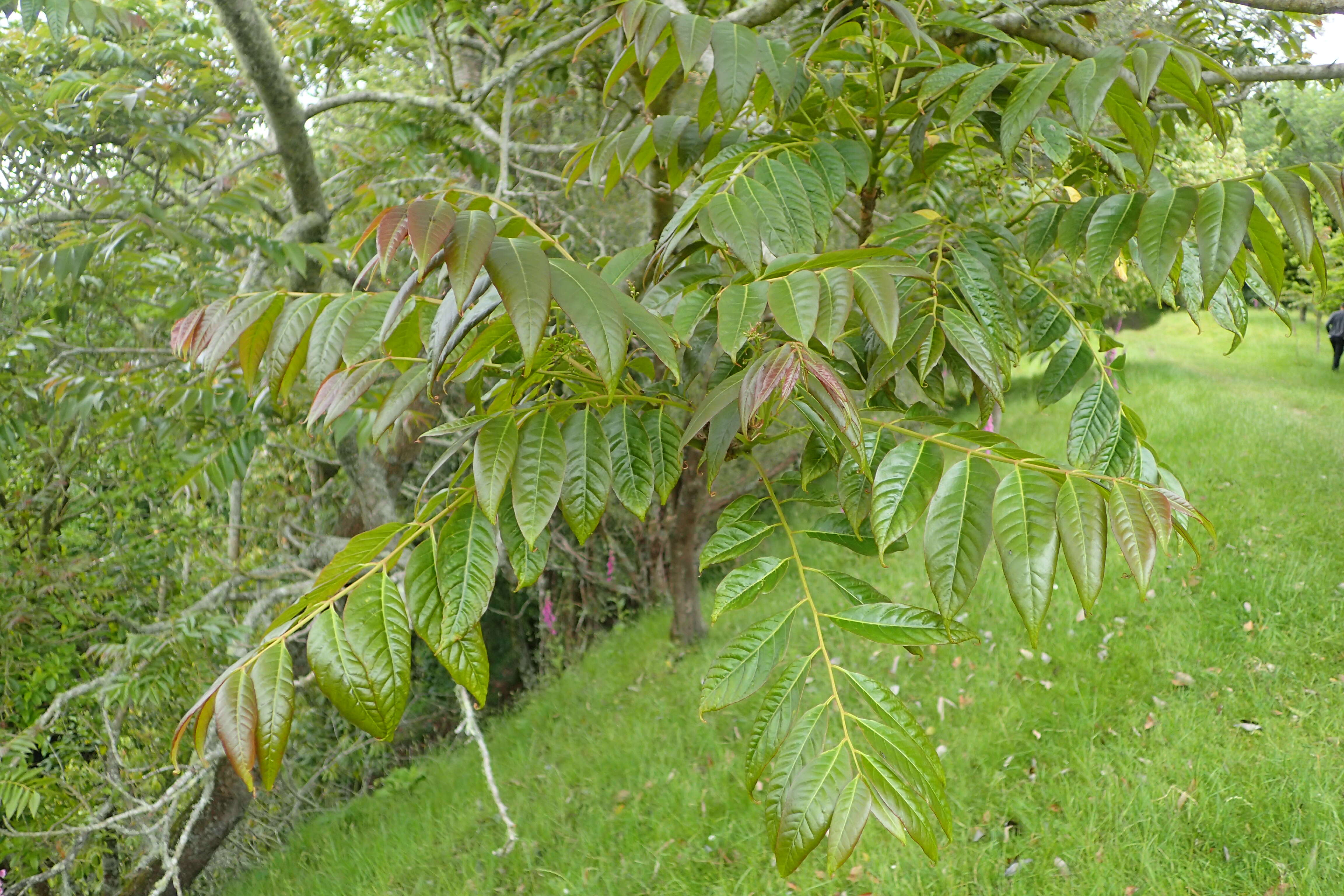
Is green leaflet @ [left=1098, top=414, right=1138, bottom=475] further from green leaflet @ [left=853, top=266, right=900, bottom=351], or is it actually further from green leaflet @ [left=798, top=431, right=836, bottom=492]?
green leaflet @ [left=853, top=266, right=900, bottom=351]

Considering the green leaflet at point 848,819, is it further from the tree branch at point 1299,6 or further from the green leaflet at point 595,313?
the tree branch at point 1299,6

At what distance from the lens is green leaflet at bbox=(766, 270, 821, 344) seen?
0.83 meters

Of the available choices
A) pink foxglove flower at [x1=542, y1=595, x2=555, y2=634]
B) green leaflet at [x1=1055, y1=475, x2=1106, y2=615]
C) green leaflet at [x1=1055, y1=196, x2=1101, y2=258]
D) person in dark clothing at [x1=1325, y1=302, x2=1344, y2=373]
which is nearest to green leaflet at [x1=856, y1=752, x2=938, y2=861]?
green leaflet at [x1=1055, y1=475, x2=1106, y2=615]

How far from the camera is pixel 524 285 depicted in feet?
2.48

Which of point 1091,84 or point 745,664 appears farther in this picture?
point 1091,84

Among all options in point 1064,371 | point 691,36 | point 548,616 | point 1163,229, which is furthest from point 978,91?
point 548,616

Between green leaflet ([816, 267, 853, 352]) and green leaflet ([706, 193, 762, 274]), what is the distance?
12 centimetres

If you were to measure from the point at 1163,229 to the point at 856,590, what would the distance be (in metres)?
0.59

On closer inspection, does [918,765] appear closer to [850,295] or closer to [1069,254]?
[850,295]

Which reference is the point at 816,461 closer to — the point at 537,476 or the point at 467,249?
the point at 537,476

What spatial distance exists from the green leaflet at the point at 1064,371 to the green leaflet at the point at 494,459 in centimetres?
99

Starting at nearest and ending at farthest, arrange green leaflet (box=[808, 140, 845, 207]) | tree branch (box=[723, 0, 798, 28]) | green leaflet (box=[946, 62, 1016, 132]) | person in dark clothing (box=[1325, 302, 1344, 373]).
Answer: green leaflet (box=[946, 62, 1016, 132]) → green leaflet (box=[808, 140, 845, 207]) → tree branch (box=[723, 0, 798, 28]) → person in dark clothing (box=[1325, 302, 1344, 373])

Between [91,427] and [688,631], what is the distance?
320 centimetres

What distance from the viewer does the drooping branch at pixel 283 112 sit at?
2.34m
